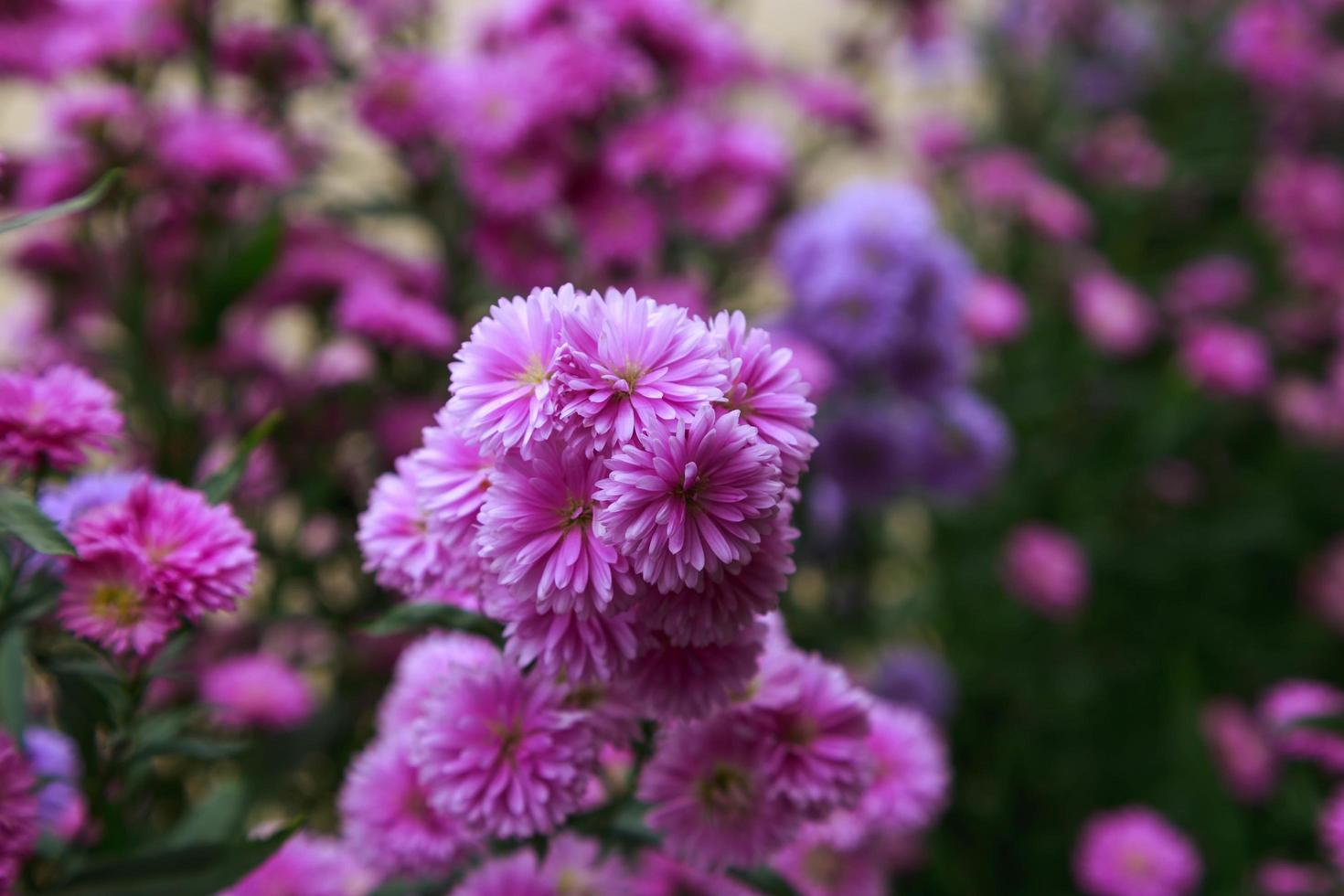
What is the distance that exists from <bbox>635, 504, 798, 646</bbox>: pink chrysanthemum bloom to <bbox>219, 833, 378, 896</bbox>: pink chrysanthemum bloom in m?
0.17

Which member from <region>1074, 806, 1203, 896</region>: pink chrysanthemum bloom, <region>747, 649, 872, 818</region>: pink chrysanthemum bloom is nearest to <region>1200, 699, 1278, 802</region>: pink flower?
<region>1074, 806, 1203, 896</region>: pink chrysanthemum bloom

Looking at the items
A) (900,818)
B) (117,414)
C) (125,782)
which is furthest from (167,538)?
(900,818)

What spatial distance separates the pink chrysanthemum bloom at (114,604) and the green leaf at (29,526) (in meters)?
0.02

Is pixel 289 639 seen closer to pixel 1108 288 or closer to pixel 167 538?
pixel 167 538

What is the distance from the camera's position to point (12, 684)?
40 centimetres

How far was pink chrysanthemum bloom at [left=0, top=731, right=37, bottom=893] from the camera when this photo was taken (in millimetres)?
312

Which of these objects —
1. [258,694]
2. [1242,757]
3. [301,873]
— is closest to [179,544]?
[301,873]

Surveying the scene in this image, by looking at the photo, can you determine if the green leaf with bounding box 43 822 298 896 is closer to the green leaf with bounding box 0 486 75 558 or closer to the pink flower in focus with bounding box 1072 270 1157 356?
the green leaf with bounding box 0 486 75 558

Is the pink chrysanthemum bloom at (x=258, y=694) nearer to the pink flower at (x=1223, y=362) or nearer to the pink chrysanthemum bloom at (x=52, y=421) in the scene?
the pink chrysanthemum bloom at (x=52, y=421)

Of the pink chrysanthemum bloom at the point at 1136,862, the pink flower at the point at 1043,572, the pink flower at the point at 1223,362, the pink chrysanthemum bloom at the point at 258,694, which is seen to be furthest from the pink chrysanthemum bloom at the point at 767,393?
the pink flower at the point at 1223,362

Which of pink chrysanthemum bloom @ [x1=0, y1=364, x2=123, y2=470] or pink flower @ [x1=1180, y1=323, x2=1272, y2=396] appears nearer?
pink chrysanthemum bloom @ [x1=0, y1=364, x2=123, y2=470]

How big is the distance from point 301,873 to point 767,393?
25cm

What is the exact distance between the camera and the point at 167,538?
0.33m

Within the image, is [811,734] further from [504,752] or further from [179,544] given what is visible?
[179,544]
